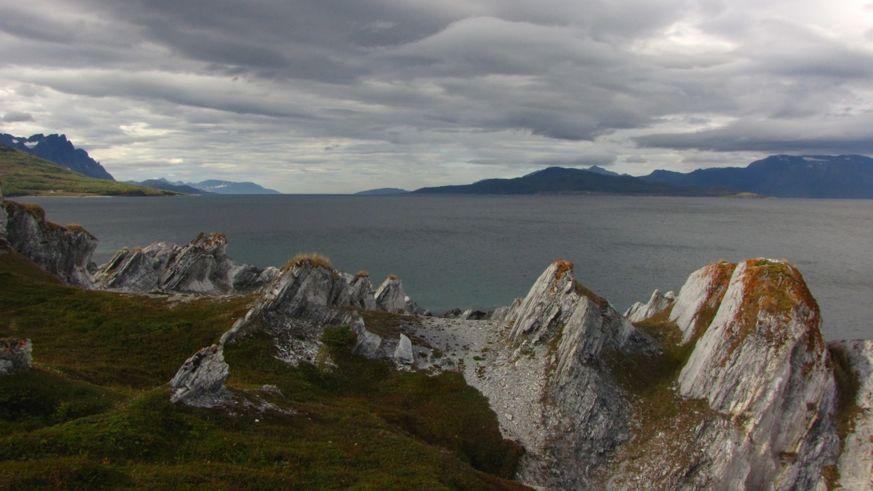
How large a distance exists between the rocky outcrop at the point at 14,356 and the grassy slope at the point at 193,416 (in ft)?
2.41

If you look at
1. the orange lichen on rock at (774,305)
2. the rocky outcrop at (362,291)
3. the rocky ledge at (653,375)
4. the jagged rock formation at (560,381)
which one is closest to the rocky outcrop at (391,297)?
the rocky outcrop at (362,291)

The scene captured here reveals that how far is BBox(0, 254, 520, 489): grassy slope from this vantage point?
2164cm

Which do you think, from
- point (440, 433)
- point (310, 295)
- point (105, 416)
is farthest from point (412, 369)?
point (105, 416)

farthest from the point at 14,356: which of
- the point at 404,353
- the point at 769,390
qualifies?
the point at 769,390

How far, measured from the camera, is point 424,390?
43.7 meters

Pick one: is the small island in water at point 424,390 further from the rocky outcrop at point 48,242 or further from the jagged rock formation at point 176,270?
the jagged rock formation at point 176,270

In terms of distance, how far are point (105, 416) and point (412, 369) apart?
26.6 m

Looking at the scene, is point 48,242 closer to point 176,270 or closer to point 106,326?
point 176,270

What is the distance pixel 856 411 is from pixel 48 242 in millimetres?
83312

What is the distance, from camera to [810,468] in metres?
35.6

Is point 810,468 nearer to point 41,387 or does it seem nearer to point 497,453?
point 497,453

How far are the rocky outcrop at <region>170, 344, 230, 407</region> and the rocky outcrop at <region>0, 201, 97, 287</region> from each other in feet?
143

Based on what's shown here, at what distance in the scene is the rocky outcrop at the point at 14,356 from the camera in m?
24.3

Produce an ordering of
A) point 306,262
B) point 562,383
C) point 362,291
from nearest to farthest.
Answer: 1. point 562,383
2. point 306,262
3. point 362,291
